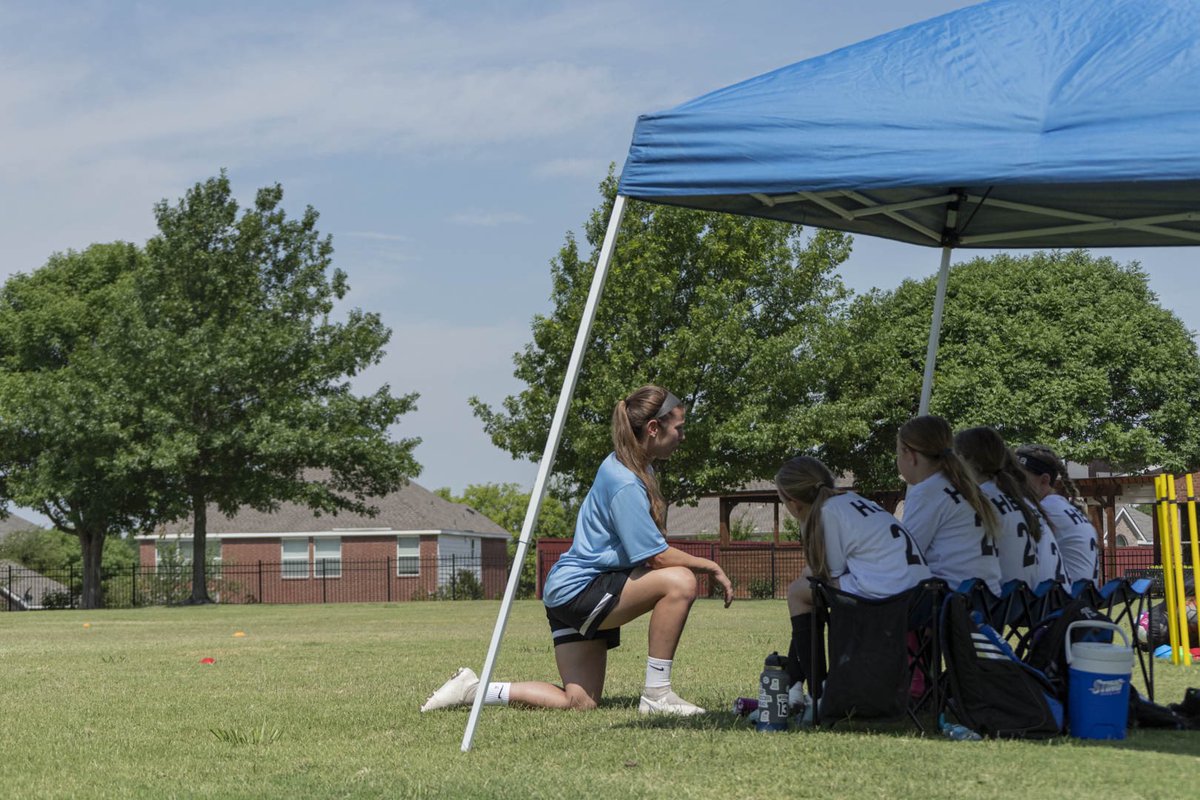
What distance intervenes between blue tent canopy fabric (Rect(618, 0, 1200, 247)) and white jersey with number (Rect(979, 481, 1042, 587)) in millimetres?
1678

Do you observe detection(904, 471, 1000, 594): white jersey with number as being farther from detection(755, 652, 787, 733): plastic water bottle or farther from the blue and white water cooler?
detection(755, 652, 787, 733): plastic water bottle

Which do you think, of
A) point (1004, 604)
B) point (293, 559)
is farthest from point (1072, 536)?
point (293, 559)

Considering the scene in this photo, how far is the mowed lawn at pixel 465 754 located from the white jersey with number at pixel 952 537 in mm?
767

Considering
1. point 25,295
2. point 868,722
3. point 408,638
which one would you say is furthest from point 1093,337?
point 868,722

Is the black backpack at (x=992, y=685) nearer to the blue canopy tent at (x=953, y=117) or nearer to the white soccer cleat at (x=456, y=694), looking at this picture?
the blue canopy tent at (x=953, y=117)

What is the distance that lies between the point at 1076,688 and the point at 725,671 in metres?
4.06

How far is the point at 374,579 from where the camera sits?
56.9 m

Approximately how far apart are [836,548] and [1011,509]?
97 cm

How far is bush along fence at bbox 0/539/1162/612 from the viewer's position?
115 feet

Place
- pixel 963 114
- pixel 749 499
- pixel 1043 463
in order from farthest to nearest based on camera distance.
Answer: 1. pixel 749 499
2. pixel 1043 463
3. pixel 963 114

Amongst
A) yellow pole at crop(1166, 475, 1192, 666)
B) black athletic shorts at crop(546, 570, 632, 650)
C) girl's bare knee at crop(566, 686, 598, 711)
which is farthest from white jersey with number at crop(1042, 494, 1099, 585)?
yellow pole at crop(1166, 475, 1192, 666)

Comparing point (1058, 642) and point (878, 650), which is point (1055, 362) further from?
point (878, 650)

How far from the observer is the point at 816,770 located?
4.92 meters

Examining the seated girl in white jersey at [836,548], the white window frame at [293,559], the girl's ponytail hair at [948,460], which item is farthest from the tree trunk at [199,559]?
the girl's ponytail hair at [948,460]
